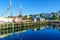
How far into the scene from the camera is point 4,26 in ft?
82.8

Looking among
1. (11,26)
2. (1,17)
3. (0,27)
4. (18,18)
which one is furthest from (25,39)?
(18,18)

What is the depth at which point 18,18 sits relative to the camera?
120 ft

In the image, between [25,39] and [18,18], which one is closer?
[25,39]

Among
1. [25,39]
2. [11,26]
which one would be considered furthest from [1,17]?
[25,39]

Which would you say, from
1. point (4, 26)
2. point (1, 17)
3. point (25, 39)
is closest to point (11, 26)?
point (4, 26)

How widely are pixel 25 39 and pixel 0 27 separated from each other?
10318mm

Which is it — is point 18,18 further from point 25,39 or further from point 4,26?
point 25,39

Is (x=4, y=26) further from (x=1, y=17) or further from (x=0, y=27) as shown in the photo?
(x=1, y=17)

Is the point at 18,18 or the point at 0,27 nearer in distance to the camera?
the point at 0,27

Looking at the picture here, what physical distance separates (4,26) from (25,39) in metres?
11.0

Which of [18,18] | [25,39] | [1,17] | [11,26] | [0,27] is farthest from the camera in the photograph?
[18,18]

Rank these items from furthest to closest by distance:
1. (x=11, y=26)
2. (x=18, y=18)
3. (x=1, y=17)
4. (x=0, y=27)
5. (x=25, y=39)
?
(x=18, y=18)
(x=1, y=17)
(x=11, y=26)
(x=0, y=27)
(x=25, y=39)

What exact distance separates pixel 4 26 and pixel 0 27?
0.96m

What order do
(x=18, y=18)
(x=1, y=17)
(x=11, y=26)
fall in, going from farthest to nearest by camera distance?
1. (x=18, y=18)
2. (x=1, y=17)
3. (x=11, y=26)
